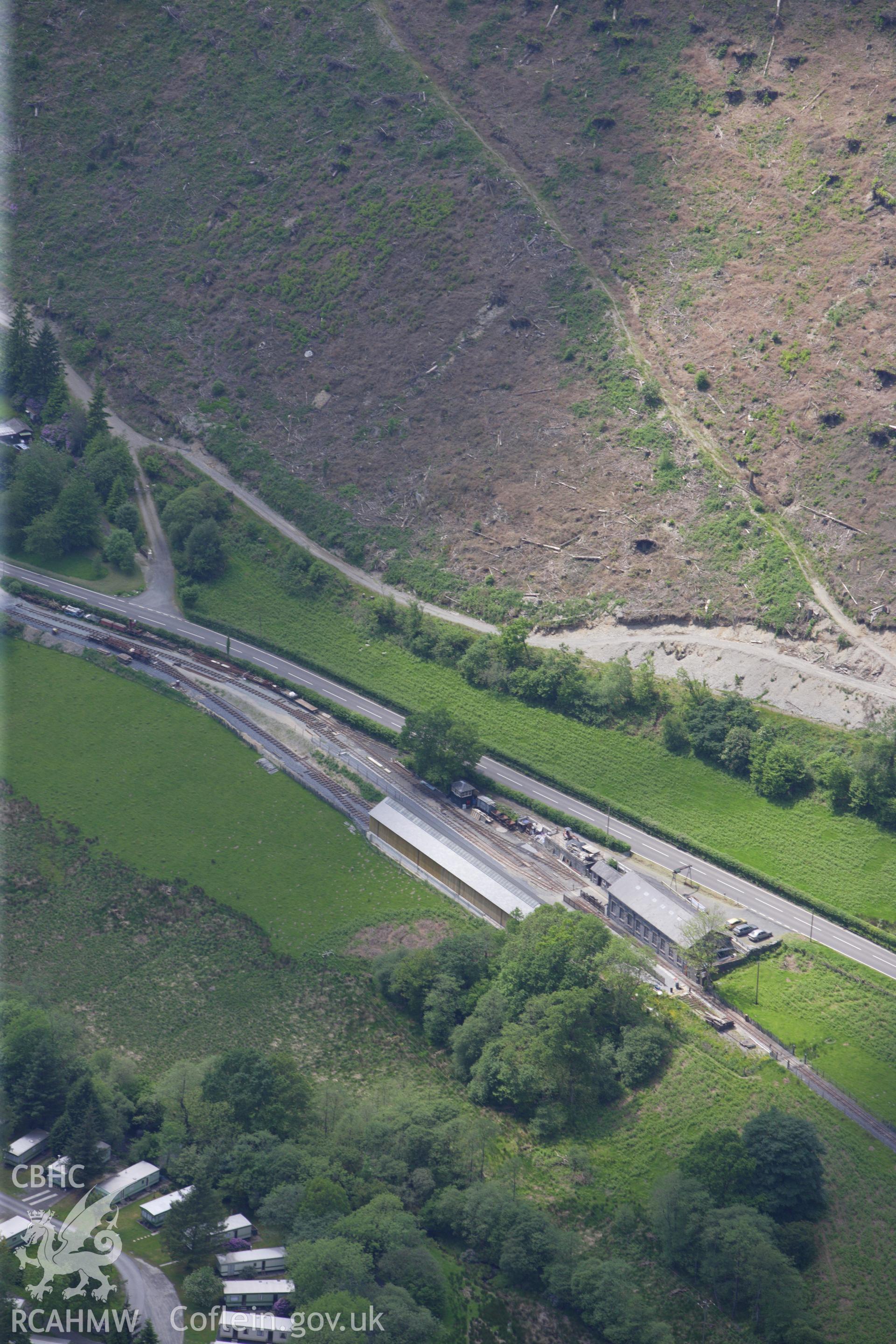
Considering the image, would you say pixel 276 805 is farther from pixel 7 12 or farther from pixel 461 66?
pixel 7 12

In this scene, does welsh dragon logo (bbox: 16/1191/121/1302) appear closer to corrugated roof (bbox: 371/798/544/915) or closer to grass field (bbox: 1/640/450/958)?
grass field (bbox: 1/640/450/958)

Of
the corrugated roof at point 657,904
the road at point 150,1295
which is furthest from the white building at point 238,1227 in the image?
the corrugated roof at point 657,904

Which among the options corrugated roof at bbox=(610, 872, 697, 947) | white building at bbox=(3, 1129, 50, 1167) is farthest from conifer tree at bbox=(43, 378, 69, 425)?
white building at bbox=(3, 1129, 50, 1167)

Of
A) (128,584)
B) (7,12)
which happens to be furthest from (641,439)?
(7,12)

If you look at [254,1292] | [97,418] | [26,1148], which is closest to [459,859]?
[26,1148]

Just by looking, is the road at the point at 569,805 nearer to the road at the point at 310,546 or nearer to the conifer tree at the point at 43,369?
the road at the point at 310,546

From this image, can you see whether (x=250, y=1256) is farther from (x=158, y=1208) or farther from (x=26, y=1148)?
(x=26, y=1148)
